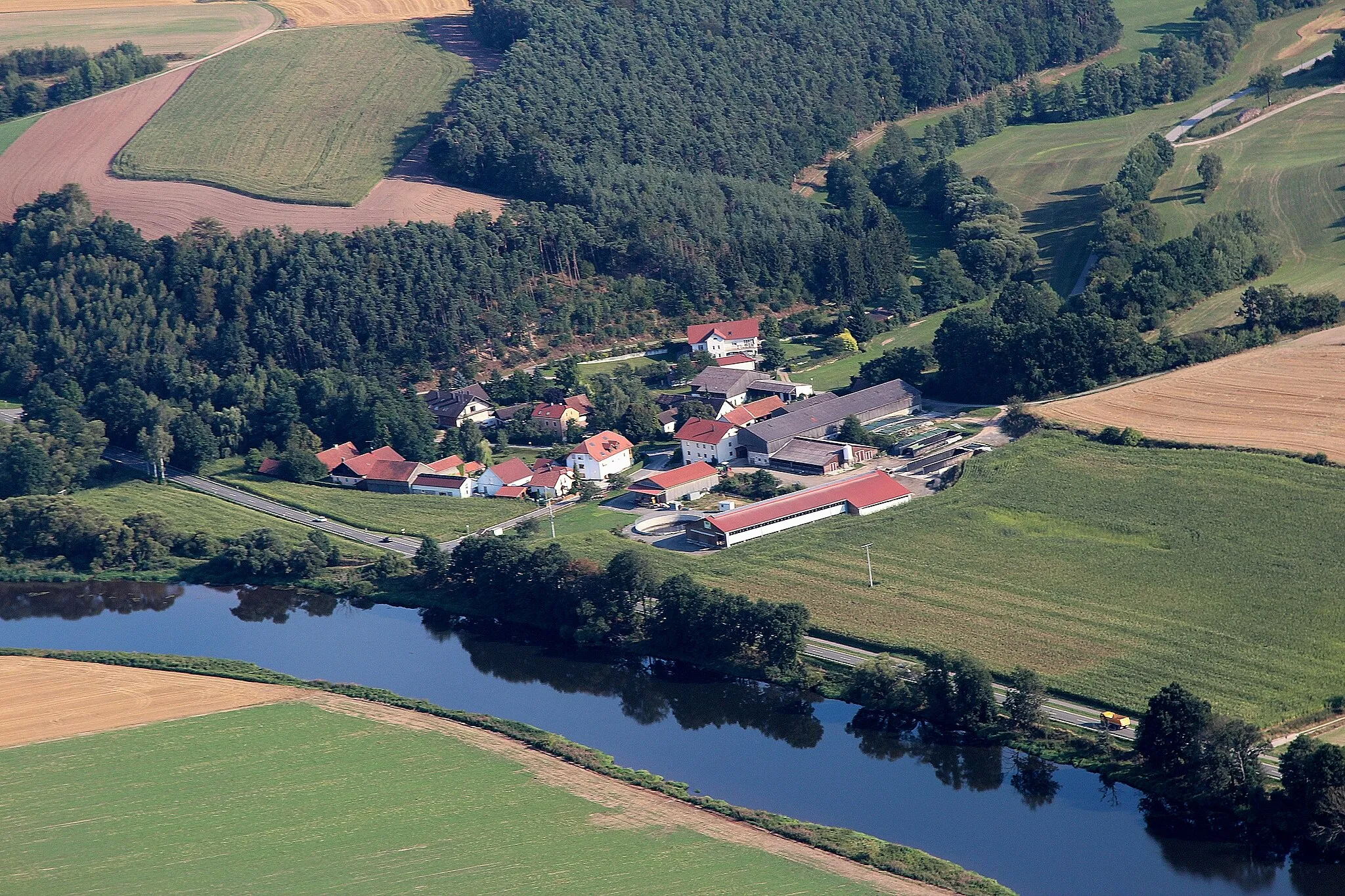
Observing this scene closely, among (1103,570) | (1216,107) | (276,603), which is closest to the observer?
(1103,570)

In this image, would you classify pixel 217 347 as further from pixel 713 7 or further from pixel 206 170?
pixel 713 7

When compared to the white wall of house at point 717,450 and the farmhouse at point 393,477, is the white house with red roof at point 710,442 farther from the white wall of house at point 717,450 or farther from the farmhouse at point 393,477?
the farmhouse at point 393,477

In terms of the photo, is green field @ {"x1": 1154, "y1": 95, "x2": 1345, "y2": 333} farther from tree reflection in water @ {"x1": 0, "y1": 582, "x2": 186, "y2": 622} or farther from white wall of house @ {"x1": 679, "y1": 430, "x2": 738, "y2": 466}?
Answer: tree reflection in water @ {"x1": 0, "y1": 582, "x2": 186, "y2": 622}

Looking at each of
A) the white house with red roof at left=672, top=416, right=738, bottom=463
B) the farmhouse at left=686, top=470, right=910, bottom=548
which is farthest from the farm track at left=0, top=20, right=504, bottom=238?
the farmhouse at left=686, top=470, right=910, bottom=548

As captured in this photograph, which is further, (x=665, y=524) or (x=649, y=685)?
(x=665, y=524)

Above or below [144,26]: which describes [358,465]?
below

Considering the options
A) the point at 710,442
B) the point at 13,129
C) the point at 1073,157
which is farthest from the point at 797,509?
the point at 13,129

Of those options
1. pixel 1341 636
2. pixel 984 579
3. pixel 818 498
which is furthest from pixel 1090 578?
pixel 818 498

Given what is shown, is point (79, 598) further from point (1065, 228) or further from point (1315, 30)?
point (1315, 30)
